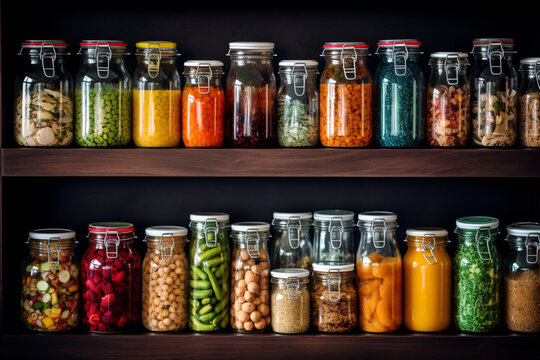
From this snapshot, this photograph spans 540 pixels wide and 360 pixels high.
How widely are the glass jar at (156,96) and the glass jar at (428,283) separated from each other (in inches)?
25.5

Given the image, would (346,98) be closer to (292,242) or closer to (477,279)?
(292,242)

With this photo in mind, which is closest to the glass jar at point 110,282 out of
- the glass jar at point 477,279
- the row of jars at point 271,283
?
the row of jars at point 271,283

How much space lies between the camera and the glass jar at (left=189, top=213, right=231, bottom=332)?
1.76 meters

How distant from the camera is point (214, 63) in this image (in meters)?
1.77

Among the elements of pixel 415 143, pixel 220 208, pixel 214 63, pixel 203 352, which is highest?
pixel 214 63

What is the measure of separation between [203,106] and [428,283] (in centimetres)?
70

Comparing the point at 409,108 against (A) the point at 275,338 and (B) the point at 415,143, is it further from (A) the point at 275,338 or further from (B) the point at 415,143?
(A) the point at 275,338

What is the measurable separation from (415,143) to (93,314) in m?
0.89

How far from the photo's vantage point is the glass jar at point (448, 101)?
5.69 ft

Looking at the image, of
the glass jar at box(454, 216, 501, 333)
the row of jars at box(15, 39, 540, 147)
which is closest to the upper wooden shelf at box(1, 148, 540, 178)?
the row of jars at box(15, 39, 540, 147)

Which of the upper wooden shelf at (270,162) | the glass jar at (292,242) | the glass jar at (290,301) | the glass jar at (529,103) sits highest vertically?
the glass jar at (529,103)

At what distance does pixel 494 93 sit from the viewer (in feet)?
5.74

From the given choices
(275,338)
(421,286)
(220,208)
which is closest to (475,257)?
(421,286)

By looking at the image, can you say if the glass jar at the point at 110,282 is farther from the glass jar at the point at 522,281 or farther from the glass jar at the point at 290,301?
the glass jar at the point at 522,281
